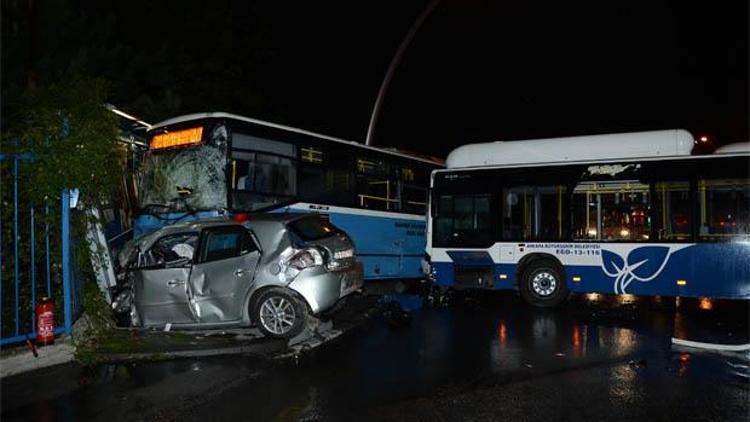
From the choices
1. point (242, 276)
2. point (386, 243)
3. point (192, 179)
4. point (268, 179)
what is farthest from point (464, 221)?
point (242, 276)

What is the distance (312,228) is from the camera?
9.09m

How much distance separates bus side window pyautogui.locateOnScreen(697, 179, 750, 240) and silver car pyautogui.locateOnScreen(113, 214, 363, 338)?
22.4 ft

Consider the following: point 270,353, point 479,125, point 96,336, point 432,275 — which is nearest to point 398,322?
point 270,353

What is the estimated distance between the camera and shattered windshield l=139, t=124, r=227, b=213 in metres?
11.0

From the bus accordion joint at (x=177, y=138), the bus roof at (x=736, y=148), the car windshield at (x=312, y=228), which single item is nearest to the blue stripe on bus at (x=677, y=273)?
the bus roof at (x=736, y=148)

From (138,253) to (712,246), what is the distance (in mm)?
9822

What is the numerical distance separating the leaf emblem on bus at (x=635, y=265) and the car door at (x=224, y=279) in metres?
7.06

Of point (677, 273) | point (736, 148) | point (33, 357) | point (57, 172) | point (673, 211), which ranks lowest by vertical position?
point (33, 357)

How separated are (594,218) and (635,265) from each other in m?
1.20

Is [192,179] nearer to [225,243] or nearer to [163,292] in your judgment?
[225,243]

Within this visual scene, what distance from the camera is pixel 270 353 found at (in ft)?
26.2

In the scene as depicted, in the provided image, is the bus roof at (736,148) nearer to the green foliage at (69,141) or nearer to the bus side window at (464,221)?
the bus side window at (464,221)

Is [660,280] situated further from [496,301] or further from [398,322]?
[398,322]

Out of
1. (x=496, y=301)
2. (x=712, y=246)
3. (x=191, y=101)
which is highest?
(x=191, y=101)
